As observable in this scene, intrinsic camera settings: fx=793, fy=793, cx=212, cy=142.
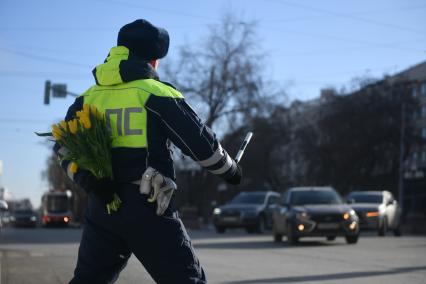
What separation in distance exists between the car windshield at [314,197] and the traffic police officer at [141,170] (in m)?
16.4

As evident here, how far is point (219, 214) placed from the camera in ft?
103

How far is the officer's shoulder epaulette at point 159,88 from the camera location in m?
3.80

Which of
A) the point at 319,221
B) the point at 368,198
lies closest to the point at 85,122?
the point at 319,221

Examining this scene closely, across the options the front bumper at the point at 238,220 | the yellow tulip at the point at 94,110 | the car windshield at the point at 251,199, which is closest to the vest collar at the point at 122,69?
the yellow tulip at the point at 94,110

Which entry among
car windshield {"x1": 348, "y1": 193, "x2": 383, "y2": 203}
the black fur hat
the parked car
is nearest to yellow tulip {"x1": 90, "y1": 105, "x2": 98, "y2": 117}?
the black fur hat

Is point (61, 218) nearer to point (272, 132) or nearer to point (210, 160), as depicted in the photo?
point (272, 132)

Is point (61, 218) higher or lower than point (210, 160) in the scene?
lower

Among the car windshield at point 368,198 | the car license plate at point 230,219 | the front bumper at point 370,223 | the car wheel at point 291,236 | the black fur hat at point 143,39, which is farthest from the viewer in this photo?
the car license plate at point 230,219

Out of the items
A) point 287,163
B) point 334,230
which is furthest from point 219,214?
point 287,163

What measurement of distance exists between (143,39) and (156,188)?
0.85 metres

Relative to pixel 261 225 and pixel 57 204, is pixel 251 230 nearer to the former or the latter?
pixel 261 225

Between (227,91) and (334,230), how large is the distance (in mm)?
32141

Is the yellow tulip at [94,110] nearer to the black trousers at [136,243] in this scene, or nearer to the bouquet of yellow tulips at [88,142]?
the bouquet of yellow tulips at [88,142]

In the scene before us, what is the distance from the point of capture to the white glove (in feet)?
11.9
